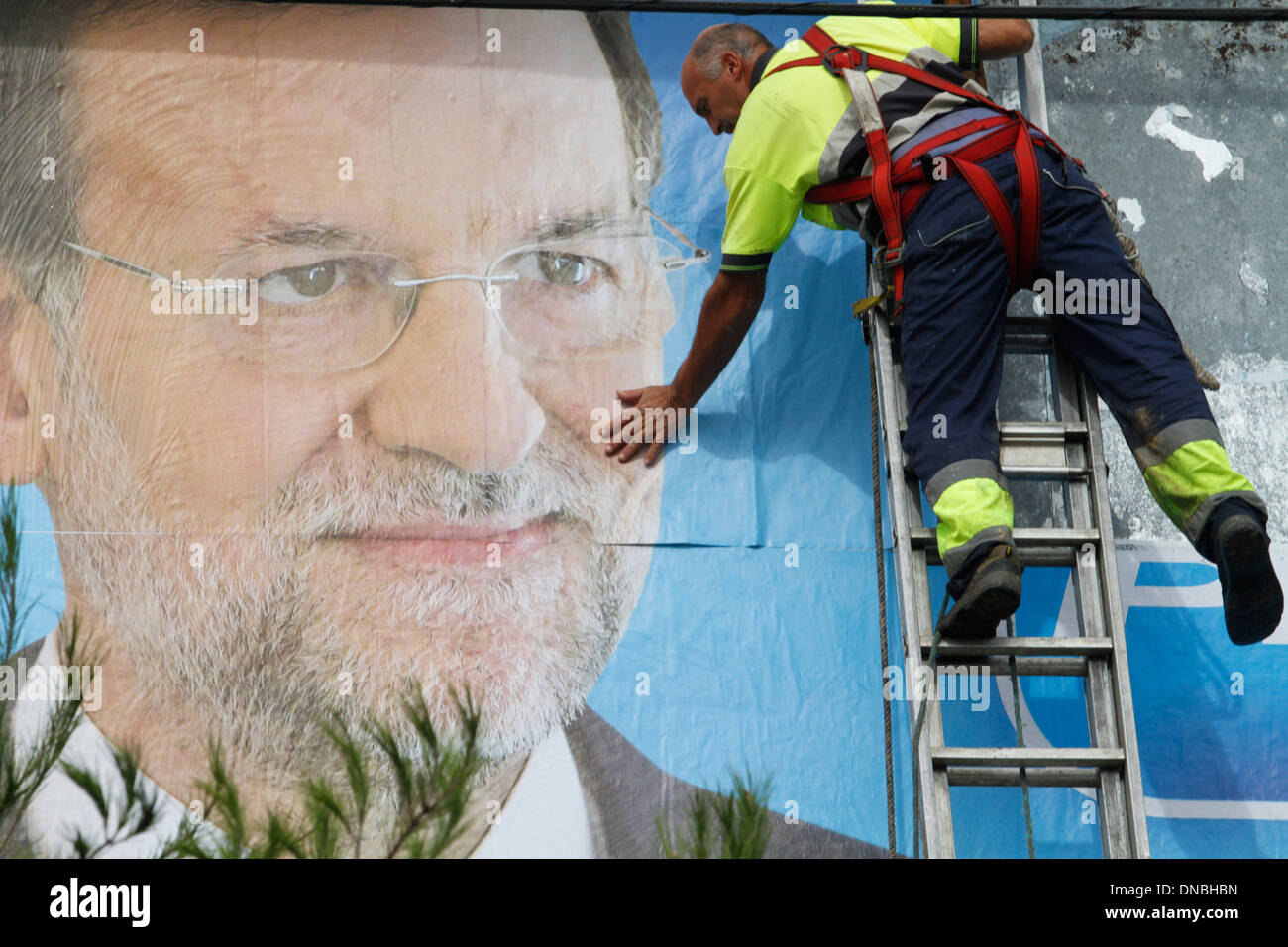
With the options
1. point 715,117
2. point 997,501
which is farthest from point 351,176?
point 997,501

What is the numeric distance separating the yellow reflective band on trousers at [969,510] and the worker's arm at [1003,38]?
3.78 ft

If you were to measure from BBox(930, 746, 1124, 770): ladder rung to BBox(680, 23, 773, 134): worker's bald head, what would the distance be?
5.15 feet

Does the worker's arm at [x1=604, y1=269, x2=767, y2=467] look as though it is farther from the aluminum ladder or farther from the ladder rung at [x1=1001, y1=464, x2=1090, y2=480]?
the ladder rung at [x1=1001, y1=464, x2=1090, y2=480]

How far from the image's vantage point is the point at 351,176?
3.47 metres

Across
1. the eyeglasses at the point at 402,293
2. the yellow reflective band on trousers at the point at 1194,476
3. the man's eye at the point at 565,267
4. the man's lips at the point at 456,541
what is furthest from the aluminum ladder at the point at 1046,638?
the man's lips at the point at 456,541

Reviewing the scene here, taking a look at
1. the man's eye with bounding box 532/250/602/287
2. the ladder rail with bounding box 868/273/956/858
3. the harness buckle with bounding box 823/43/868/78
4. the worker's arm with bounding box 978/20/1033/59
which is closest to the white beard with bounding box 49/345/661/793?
the man's eye with bounding box 532/250/602/287

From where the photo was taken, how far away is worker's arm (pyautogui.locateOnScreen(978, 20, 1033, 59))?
11.1ft

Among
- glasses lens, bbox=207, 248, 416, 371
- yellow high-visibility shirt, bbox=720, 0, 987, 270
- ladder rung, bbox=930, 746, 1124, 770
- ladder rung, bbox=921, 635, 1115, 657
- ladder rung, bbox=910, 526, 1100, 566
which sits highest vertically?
yellow high-visibility shirt, bbox=720, 0, 987, 270

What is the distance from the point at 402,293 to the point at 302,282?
0.24 meters

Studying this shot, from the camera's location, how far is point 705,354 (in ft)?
11.1

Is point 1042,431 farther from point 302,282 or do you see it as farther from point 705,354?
point 302,282

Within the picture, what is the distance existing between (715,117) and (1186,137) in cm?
126
